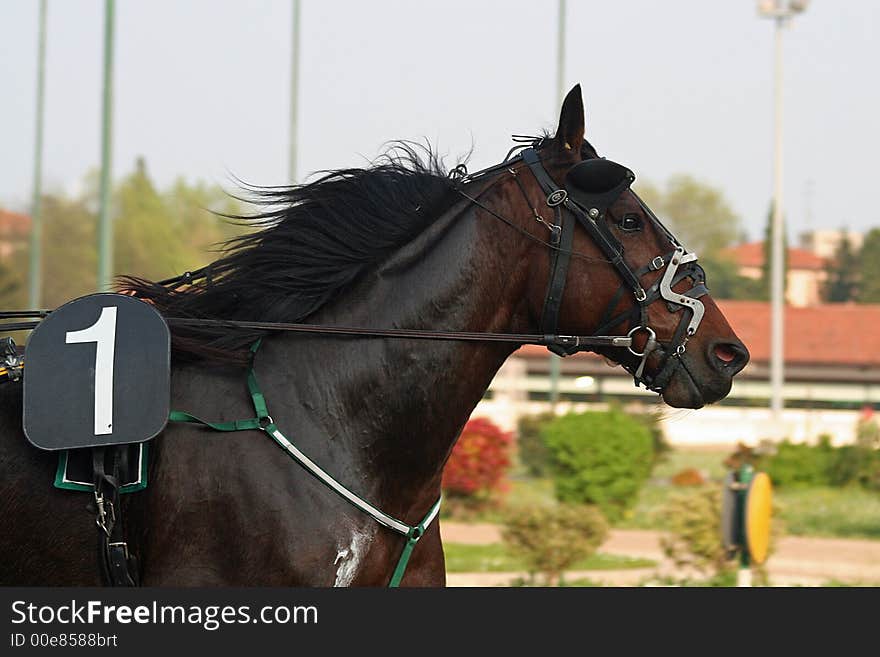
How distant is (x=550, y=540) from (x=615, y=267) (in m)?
5.67

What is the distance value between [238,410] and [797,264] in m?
45.0

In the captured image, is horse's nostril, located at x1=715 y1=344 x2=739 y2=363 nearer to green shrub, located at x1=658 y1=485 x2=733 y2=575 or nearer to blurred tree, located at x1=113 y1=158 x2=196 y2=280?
A: green shrub, located at x1=658 y1=485 x2=733 y2=575

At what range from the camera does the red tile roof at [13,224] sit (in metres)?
34.0

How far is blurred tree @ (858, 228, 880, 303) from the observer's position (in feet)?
110

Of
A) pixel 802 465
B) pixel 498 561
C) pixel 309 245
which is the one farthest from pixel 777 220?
pixel 309 245

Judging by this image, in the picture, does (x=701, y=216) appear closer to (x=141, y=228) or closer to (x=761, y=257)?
(x=761, y=257)

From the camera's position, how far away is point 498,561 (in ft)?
30.4

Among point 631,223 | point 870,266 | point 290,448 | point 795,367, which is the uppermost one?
point 631,223

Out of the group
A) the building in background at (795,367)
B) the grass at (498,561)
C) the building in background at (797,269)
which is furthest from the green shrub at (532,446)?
the building in background at (797,269)

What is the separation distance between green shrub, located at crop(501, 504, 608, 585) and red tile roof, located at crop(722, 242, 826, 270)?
101ft

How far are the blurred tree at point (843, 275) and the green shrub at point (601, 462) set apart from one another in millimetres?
25638

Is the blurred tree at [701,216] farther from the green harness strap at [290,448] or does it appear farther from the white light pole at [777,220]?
the green harness strap at [290,448]

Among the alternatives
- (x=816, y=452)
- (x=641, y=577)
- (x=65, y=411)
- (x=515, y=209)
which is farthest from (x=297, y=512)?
(x=816, y=452)

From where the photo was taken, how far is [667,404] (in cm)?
322
